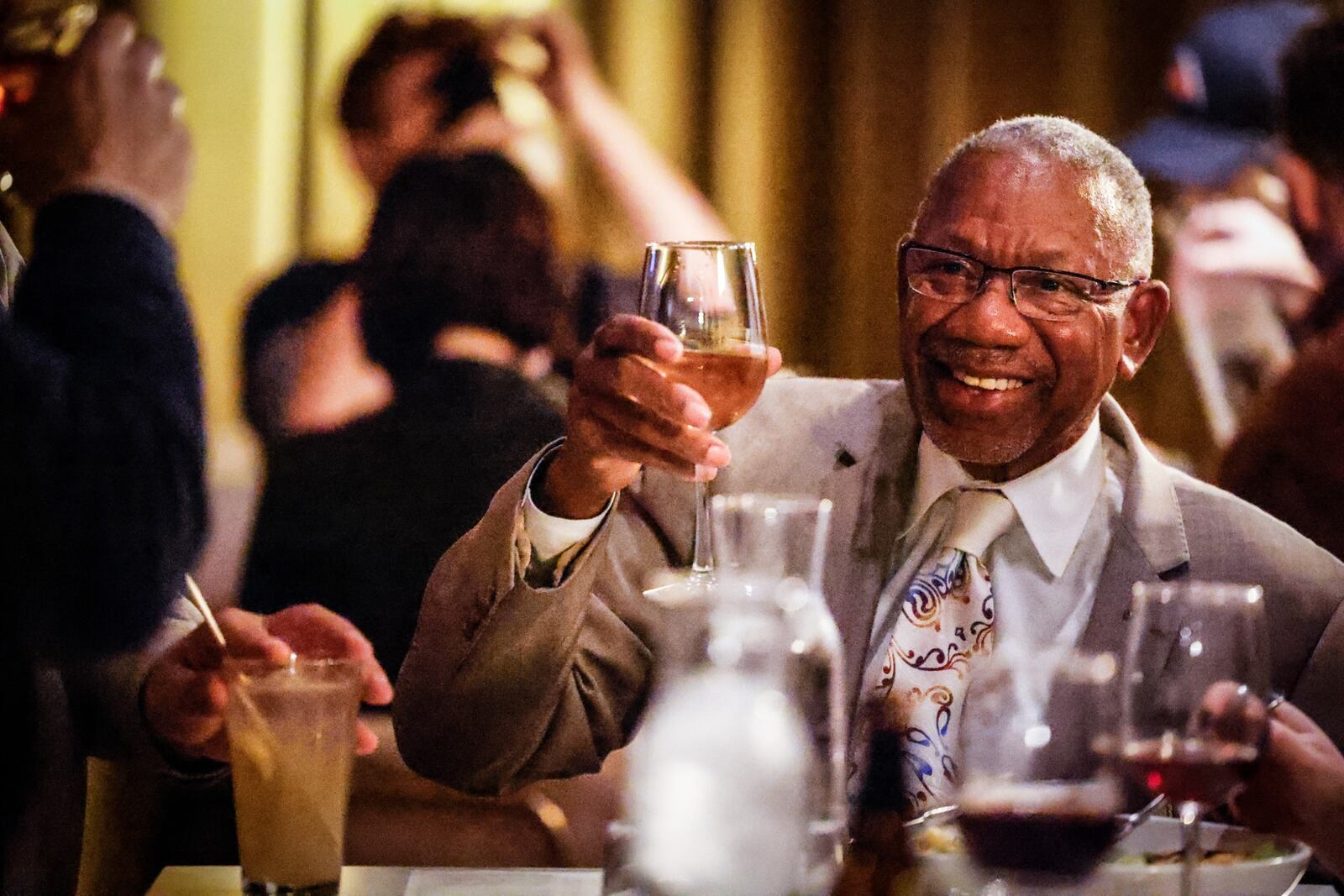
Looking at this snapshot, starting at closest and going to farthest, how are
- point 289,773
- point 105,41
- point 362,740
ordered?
1. point 289,773
2. point 362,740
3. point 105,41

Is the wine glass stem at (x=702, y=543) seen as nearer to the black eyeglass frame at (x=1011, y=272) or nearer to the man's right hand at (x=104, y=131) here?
the black eyeglass frame at (x=1011, y=272)

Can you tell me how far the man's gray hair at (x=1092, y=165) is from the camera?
2.00m

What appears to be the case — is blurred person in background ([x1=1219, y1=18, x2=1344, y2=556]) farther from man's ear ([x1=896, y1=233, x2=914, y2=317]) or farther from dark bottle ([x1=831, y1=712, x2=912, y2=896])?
dark bottle ([x1=831, y1=712, x2=912, y2=896])

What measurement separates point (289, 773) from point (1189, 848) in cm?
72

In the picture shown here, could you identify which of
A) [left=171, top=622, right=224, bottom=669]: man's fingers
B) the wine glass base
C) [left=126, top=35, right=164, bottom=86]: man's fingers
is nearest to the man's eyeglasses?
the wine glass base

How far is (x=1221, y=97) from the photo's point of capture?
3168 mm

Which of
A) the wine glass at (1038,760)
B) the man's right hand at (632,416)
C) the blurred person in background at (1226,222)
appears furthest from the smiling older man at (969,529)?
the blurred person in background at (1226,222)

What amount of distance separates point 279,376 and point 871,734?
1.52 metres

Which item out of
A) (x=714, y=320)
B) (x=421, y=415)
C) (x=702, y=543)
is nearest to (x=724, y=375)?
(x=714, y=320)

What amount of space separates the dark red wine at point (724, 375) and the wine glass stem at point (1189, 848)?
0.58 metres

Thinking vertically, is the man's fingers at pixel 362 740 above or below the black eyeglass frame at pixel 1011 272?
below

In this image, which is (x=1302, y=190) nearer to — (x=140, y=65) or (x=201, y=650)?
(x=140, y=65)

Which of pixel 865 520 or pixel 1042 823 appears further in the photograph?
pixel 865 520

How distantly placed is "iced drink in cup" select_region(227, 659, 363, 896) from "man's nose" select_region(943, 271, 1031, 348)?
3.25 feet
